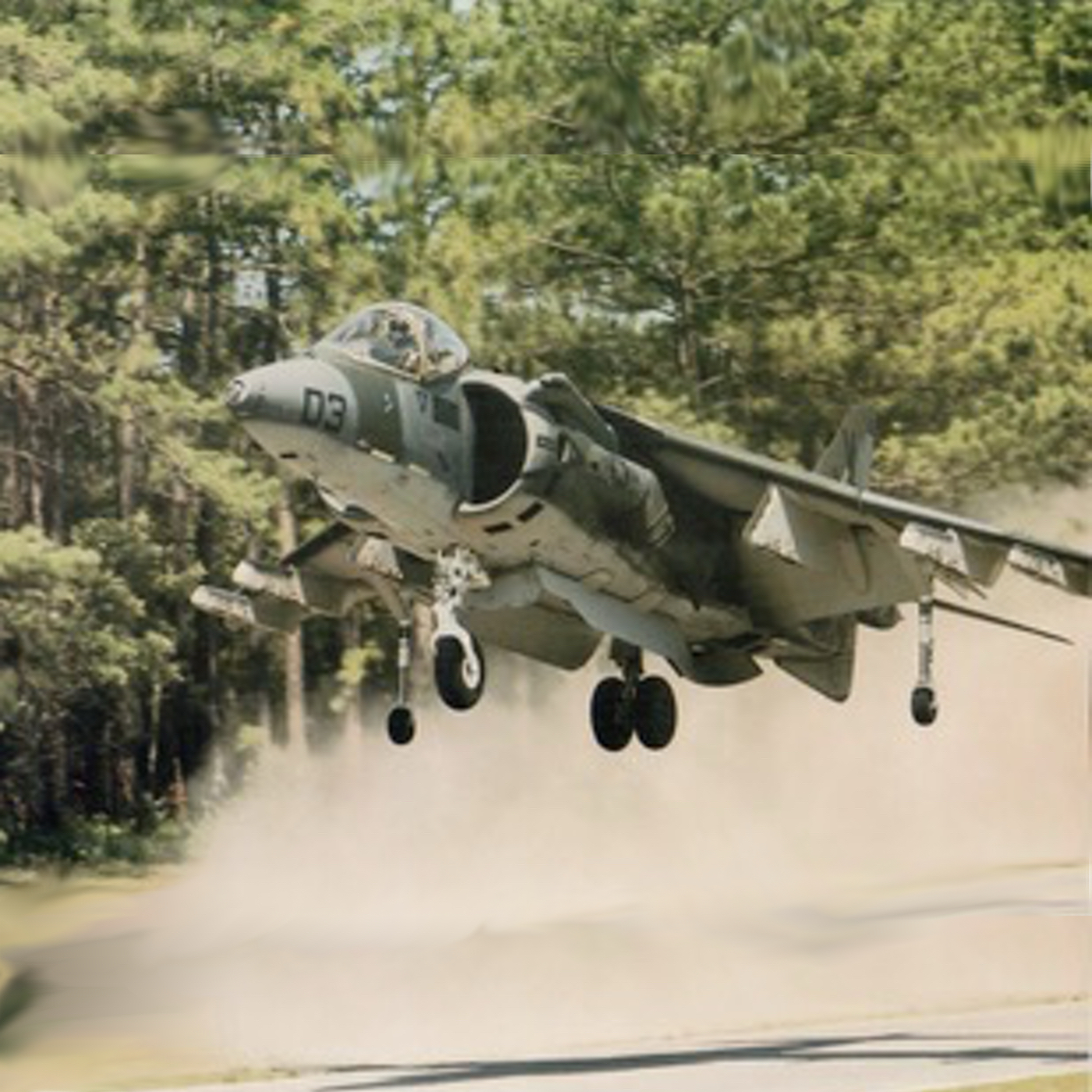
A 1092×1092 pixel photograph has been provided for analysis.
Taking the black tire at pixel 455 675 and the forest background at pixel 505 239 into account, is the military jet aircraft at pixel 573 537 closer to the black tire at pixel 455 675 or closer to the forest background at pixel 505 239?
the black tire at pixel 455 675

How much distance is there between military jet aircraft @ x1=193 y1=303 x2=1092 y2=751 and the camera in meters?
23.8

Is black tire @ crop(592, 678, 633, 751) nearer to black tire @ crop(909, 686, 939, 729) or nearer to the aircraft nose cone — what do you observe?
black tire @ crop(909, 686, 939, 729)

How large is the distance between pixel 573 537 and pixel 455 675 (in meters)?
2.66

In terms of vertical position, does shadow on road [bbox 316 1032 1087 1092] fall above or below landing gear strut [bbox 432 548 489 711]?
below

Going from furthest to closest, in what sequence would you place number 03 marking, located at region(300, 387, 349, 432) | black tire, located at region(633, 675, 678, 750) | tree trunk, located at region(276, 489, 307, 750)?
tree trunk, located at region(276, 489, 307, 750) < black tire, located at region(633, 675, 678, 750) < number 03 marking, located at region(300, 387, 349, 432)

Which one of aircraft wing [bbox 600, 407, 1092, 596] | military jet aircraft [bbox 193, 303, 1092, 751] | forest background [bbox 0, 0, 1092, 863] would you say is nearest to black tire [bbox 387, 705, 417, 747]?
military jet aircraft [bbox 193, 303, 1092, 751]

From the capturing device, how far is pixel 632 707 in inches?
1046

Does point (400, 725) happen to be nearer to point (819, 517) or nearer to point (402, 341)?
point (402, 341)

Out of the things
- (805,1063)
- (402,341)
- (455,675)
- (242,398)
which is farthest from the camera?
(805,1063)

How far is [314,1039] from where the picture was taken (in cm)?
3519

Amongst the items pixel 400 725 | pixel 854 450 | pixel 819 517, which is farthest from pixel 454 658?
pixel 854 450

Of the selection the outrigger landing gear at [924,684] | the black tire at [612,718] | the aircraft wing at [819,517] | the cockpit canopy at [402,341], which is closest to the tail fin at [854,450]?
the aircraft wing at [819,517]

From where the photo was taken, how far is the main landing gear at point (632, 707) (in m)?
26.4

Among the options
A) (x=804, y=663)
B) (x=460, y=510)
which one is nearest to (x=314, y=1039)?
(x=804, y=663)
